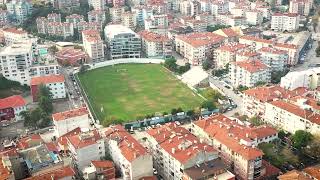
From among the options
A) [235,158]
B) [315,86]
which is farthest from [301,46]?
[235,158]

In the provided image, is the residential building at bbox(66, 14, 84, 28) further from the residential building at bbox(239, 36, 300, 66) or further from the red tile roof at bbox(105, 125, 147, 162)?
the red tile roof at bbox(105, 125, 147, 162)

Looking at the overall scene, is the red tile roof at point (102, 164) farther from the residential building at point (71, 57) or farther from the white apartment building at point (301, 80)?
the residential building at point (71, 57)

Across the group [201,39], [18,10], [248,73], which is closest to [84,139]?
[248,73]

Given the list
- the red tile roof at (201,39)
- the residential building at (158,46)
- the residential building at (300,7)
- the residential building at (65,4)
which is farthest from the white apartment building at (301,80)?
the residential building at (65,4)

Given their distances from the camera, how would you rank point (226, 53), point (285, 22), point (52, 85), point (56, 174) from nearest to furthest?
1. point (56, 174)
2. point (52, 85)
3. point (226, 53)
4. point (285, 22)

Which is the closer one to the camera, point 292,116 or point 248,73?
point 292,116

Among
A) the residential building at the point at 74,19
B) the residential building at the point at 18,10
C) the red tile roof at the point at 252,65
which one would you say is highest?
the residential building at the point at 18,10

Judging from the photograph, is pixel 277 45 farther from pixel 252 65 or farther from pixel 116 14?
pixel 116 14
